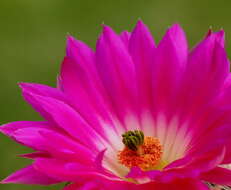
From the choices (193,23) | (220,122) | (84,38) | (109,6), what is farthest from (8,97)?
(220,122)

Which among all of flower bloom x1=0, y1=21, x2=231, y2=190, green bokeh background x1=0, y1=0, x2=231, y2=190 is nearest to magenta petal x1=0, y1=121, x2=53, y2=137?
flower bloom x1=0, y1=21, x2=231, y2=190

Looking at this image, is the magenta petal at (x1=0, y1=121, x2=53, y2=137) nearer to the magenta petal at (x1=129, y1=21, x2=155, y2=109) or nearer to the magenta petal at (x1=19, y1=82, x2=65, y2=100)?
the magenta petal at (x1=19, y1=82, x2=65, y2=100)

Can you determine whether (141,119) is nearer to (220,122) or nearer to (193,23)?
(220,122)

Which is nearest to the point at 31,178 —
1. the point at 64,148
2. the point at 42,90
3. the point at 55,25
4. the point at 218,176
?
the point at 64,148

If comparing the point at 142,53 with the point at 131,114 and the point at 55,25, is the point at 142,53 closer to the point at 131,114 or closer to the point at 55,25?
the point at 131,114

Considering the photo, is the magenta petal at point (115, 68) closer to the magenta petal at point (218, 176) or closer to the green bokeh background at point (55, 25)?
the magenta petal at point (218, 176)
